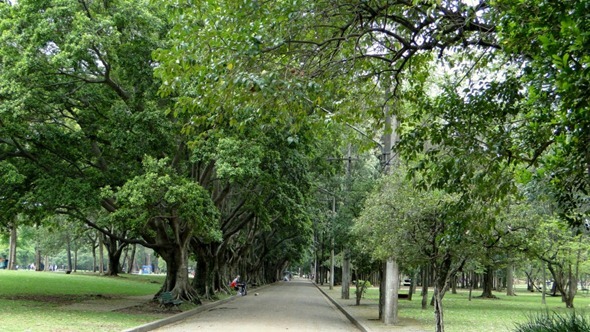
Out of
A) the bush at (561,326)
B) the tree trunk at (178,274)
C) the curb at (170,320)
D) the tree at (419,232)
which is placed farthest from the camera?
the tree trunk at (178,274)

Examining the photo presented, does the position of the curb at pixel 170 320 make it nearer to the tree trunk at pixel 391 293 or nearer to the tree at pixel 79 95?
the tree at pixel 79 95

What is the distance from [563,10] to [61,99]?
16.6 m

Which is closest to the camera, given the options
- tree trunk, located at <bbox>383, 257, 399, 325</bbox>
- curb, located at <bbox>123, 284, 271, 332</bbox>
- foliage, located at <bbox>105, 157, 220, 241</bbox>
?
curb, located at <bbox>123, 284, 271, 332</bbox>

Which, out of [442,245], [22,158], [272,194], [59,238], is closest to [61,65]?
[22,158]

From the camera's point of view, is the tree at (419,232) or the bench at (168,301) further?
the bench at (168,301)

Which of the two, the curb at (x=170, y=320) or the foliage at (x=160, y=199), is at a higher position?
the foliage at (x=160, y=199)

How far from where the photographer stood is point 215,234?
64.4 feet

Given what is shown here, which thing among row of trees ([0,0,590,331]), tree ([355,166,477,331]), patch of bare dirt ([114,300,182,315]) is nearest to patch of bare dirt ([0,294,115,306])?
patch of bare dirt ([114,300,182,315])

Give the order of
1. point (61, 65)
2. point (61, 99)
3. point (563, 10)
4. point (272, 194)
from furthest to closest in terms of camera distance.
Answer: point (272, 194) < point (61, 99) < point (61, 65) < point (563, 10)

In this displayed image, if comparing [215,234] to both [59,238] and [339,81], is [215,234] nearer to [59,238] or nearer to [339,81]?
[339,81]

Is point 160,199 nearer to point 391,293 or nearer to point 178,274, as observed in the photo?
point 178,274

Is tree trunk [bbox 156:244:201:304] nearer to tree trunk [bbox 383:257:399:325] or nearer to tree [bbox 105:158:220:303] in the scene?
tree [bbox 105:158:220:303]

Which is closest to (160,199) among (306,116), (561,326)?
(306,116)

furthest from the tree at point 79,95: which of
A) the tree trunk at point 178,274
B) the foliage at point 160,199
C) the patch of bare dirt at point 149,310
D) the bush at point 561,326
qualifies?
the bush at point 561,326
